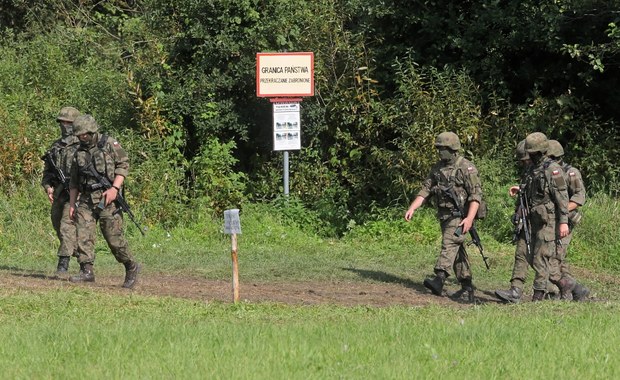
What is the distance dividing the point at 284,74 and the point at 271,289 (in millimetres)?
6306

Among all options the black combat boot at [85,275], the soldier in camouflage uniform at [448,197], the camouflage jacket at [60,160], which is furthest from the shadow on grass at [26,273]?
the soldier in camouflage uniform at [448,197]

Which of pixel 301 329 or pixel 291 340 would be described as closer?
pixel 291 340

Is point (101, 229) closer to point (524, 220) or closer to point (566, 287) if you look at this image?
point (524, 220)

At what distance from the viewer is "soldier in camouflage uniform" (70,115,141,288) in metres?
11.9

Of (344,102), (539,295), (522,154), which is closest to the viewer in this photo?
(539,295)

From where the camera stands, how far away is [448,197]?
12586 millimetres

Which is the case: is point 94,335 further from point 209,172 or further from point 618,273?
point 209,172

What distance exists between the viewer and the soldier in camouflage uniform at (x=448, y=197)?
1247 cm

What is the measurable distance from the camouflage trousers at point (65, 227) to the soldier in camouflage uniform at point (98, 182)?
1.11 m

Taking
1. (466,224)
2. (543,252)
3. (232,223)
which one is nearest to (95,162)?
(232,223)

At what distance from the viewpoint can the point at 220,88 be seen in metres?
19.8

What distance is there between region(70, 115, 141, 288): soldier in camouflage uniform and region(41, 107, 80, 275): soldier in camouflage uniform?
979mm

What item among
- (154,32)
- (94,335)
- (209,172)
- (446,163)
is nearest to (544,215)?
(446,163)

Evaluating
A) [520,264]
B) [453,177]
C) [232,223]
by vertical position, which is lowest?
[520,264]
